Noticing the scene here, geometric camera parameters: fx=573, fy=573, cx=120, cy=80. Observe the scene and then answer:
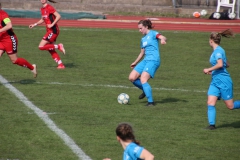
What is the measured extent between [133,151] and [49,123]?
14.5 ft

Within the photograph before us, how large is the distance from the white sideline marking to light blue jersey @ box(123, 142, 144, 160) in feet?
6.99

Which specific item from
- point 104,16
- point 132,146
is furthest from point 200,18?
point 132,146

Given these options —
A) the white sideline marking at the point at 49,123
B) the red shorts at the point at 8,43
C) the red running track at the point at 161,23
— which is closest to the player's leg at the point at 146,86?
the white sideline marking at the point at 49,123

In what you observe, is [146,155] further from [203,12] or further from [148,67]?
[203,12]

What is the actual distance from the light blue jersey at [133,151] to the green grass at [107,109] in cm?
212

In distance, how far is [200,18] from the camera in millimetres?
30453

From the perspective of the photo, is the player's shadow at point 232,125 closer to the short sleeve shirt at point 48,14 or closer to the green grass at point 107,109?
the green grass at point 107,109

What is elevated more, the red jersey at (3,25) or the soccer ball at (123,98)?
the red jersey at (3,25)

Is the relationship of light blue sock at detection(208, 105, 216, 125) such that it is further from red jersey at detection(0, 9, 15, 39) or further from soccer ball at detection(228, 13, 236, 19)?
soccer ball at detection(228, 13, 236, 19)

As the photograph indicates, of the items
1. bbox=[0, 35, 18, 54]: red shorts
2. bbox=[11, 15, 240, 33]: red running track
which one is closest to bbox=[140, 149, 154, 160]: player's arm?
bbox=[0, 35, 18, 54]: red shorts

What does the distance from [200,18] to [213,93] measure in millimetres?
20974

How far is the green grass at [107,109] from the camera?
29.4 ft

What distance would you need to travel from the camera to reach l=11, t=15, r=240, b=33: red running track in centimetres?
2625

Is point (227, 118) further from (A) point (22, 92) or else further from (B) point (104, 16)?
(B) point (104, 16)
